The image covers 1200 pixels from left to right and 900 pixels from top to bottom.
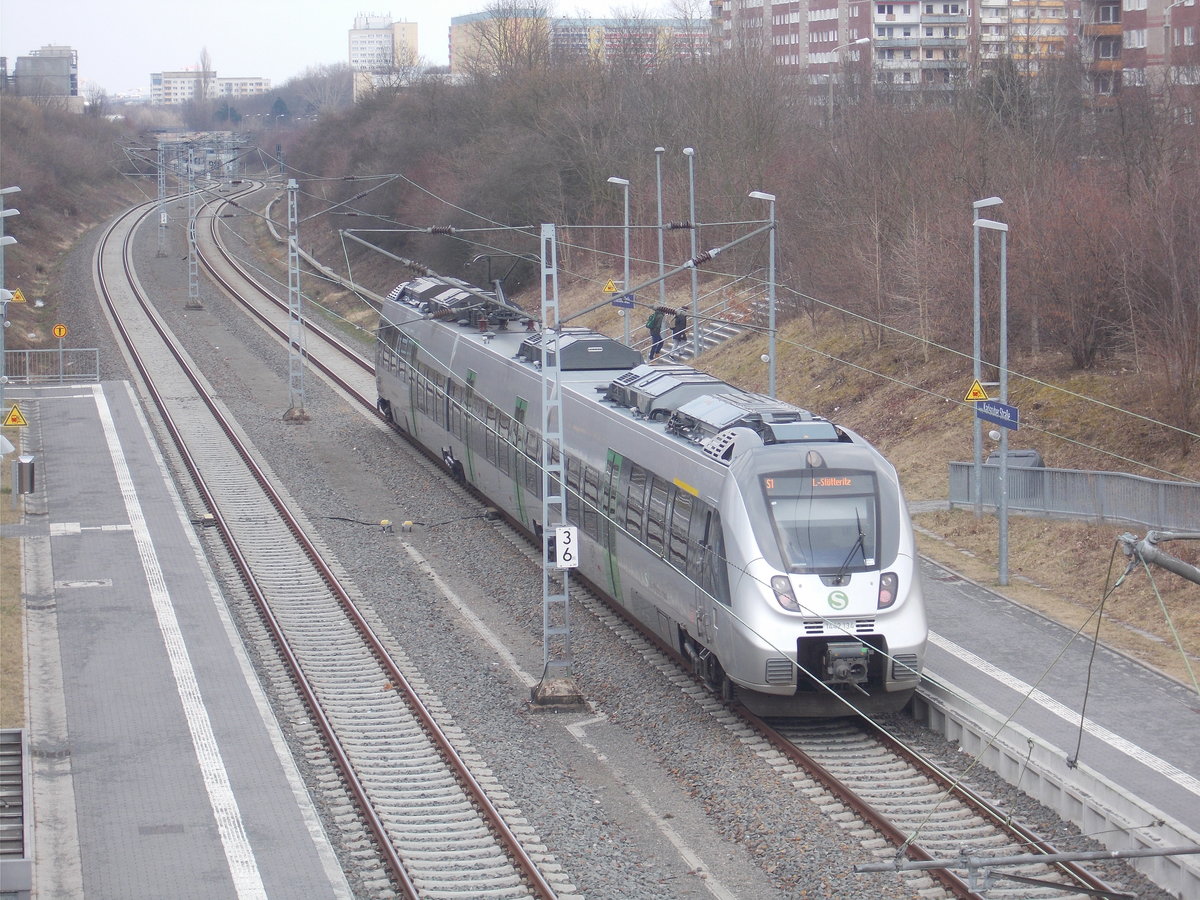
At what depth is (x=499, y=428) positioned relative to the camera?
2334 centimetres

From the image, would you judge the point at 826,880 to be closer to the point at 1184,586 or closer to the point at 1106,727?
the point at 1106,727

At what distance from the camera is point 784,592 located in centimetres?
1417

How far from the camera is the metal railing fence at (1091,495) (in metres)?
19.4

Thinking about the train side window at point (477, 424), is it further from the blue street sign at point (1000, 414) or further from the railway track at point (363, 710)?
the blue street sign at point (1000, 414)

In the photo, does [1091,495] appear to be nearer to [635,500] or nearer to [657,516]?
[635,500]

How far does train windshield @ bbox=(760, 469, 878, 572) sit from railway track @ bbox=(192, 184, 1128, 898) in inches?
70.5

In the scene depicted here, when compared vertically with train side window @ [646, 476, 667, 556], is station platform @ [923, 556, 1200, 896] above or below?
below

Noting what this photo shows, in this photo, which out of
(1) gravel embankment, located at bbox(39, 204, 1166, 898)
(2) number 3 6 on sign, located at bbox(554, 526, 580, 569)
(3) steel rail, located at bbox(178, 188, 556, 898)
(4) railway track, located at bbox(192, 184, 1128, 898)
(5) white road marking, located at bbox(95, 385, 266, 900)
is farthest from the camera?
(2) number 3 6 on sign, located at bbox(554, 526, 580, 569)

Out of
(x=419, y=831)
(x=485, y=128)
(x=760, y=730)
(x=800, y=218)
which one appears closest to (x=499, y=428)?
(x=760, y=730)

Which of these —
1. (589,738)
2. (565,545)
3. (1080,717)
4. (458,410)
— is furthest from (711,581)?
(458,410)

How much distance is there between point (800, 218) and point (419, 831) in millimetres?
28485

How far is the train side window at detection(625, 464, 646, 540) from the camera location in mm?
17289

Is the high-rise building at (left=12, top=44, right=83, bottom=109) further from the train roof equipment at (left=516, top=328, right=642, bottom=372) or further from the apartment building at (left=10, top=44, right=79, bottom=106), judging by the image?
the train roof equipment at (left=516, top=328, right=642, bottom=372)

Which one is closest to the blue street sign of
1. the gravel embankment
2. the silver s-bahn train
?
the silver s-bahn train
